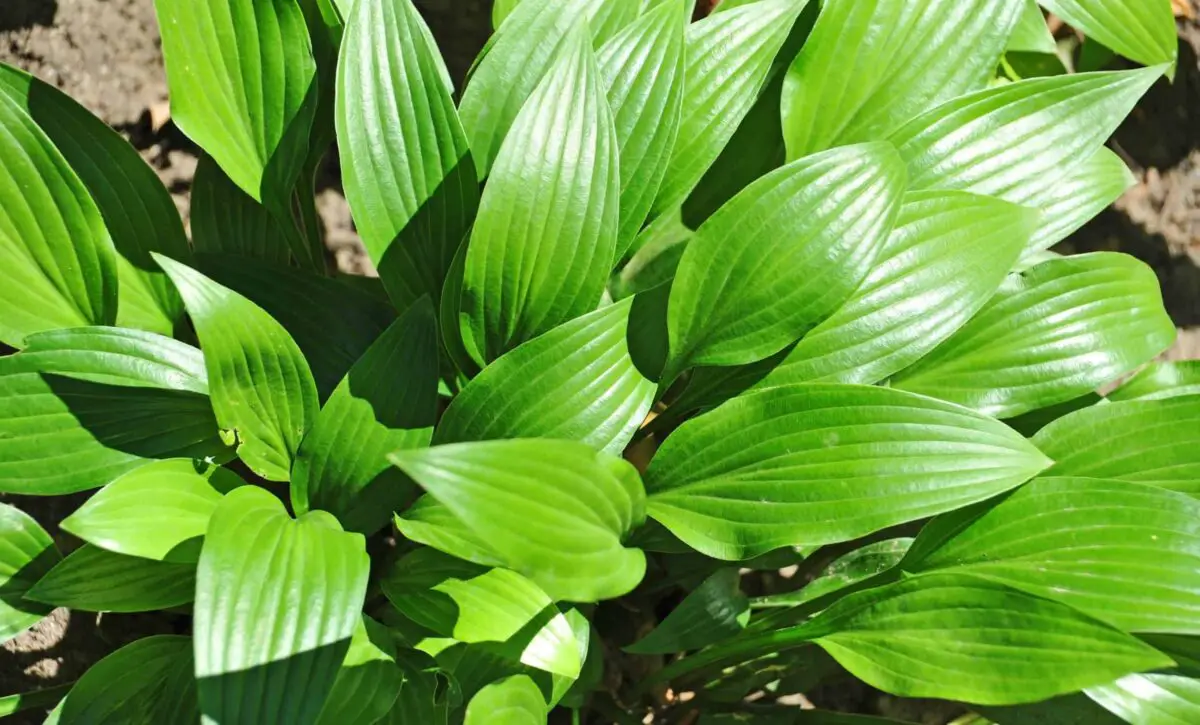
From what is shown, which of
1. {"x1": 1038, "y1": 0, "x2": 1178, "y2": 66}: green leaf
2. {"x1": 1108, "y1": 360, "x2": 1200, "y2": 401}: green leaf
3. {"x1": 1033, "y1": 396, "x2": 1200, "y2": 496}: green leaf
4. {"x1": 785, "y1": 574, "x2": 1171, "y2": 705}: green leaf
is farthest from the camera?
{"x1": 1038, "y1": 0, "x2": 1178, "y2": 66}: green leaf

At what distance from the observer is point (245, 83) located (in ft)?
3.70

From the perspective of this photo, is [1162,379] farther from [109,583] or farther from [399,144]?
[109,583]

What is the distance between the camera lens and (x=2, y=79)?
1088mm

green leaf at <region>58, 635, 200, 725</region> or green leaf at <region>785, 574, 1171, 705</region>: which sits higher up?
green leaf at <region>785, 574, 1171, 705</region>

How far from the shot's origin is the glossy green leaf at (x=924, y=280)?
1.07 m

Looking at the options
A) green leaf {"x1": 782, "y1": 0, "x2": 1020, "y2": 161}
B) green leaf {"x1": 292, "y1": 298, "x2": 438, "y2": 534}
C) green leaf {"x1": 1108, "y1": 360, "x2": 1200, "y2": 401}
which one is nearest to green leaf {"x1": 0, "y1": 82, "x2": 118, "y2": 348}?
green leaf {"x1": 292, "y1": 298, "x2": 438, "y2": 534}

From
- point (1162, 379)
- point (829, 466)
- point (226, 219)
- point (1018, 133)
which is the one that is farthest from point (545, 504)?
point (1162, 379)

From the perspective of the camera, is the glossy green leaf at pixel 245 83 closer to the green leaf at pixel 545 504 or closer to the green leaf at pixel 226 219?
the green leaf at pixel 226 219

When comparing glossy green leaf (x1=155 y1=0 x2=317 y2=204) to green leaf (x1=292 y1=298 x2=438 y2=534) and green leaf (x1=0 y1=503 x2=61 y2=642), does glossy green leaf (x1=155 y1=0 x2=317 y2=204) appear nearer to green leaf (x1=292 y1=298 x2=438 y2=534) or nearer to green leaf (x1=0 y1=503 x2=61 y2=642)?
green leaf (x1=292 y1=298 x2=438 y2=534)

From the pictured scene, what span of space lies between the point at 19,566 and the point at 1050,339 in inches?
51.0

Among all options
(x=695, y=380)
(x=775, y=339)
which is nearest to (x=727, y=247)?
(x=775, y=339)

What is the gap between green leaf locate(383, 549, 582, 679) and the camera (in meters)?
1.03

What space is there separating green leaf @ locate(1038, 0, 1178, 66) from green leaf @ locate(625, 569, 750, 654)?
1.05 m

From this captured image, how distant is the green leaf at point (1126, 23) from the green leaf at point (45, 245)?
56.5 inches
